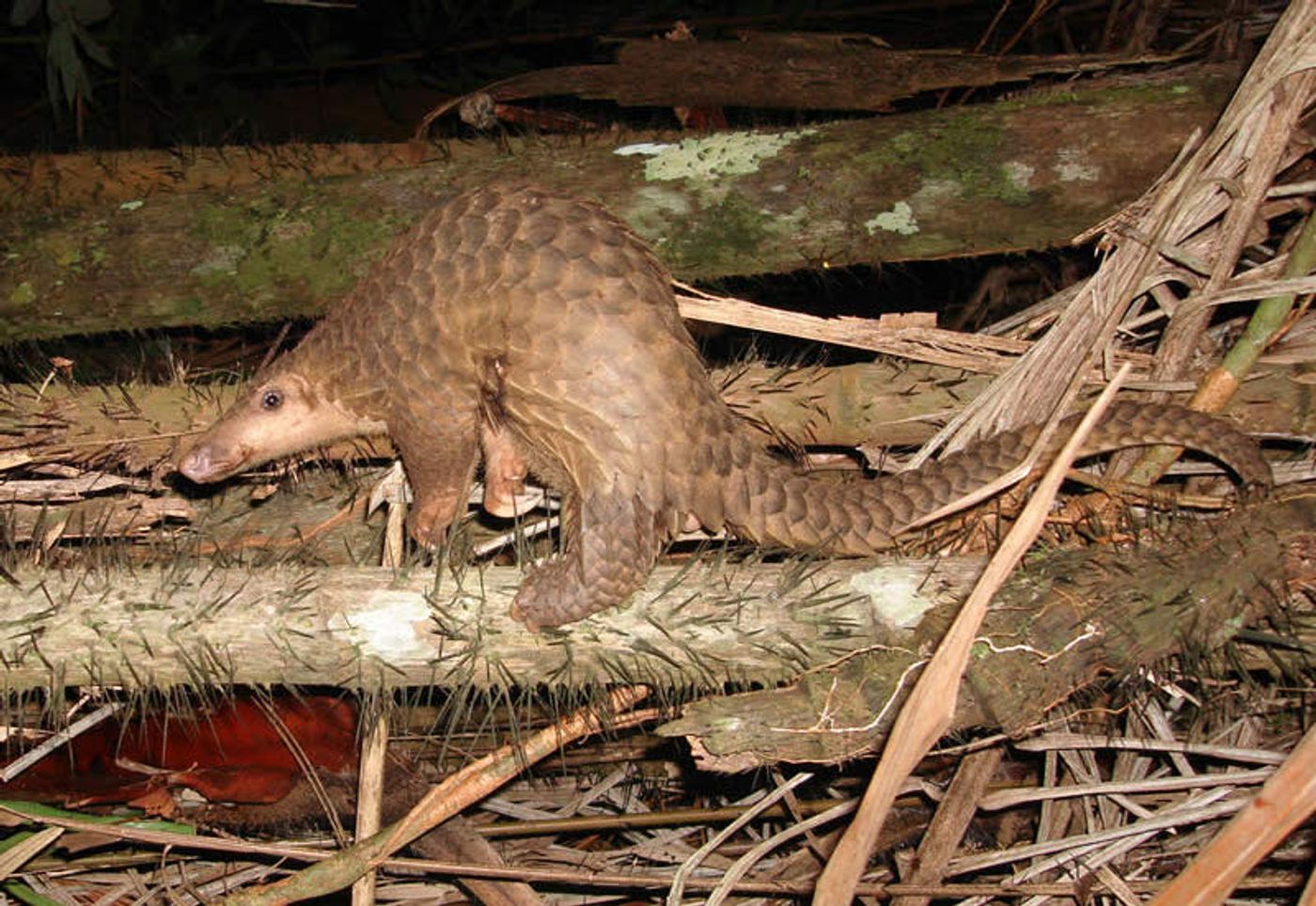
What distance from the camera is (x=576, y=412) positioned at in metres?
2.15

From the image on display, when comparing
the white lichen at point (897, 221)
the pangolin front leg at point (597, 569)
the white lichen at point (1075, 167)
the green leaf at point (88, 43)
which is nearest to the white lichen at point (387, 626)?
Result: the pangolin front leg at point (597, 569)

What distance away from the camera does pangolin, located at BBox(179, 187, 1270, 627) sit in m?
2.13

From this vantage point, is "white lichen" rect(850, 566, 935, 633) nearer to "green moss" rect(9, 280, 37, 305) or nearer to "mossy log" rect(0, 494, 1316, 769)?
"mossy log" rect(0, 494, 1316, 769)

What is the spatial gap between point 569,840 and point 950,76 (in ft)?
8.29

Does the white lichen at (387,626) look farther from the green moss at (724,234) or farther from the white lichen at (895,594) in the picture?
the green moss at (724,234)

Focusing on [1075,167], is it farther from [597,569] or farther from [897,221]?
[597,569]

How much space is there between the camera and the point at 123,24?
15.0 ft

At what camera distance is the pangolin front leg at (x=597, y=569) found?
2.09m

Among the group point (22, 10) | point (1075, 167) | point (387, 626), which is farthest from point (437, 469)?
point (1075, 167)

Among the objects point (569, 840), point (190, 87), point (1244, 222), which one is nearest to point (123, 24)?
point (190, 87)

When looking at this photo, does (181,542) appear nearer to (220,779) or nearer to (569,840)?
(220,779)

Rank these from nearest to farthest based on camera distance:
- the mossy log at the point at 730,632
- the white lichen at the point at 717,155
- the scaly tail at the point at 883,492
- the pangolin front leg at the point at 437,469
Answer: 1. the mossy log at the point at 730,632
2. the scaly tail at the point at 883,492
3. the pangolin front leg at the point at 437,469
4. the white lichen at the point at 717,155

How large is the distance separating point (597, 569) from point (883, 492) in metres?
0.65

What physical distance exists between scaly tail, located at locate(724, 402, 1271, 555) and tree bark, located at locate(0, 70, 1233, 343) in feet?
2.76
